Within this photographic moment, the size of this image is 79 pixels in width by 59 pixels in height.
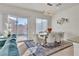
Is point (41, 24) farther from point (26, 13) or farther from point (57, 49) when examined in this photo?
point (57, 49)

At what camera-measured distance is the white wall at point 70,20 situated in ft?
4.14

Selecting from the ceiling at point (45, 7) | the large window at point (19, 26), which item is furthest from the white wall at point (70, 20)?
the large window at point (19, 26)

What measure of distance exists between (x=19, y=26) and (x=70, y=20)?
55cm

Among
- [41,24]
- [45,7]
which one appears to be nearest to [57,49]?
[41,24]

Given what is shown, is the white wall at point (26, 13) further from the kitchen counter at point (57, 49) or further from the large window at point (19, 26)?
the kitchen counter at point (57, 49)

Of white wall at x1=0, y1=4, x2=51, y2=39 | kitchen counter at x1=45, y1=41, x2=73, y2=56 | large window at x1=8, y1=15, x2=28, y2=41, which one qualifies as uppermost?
white wall at x1=0, y1=4, x2=51, y2=39

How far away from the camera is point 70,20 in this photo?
1268 mm

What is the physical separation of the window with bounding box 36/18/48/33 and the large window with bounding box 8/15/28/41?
120 millimetres

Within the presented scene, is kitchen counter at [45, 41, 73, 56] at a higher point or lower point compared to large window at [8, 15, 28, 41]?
lower

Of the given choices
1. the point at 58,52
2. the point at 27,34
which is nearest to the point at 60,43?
the point at 58,52

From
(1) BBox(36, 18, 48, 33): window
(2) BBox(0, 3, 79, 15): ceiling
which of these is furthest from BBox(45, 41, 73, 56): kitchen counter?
(2) BBox(0, 3, 79, 15): ceiling

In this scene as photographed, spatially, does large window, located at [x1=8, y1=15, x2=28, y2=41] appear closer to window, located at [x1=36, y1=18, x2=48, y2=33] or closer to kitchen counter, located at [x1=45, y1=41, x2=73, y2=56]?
window, located at [x1=36, y1=18, x2=48, y2=33]

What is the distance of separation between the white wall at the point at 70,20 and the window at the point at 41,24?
0.09 m

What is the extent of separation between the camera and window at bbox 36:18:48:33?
128cm
